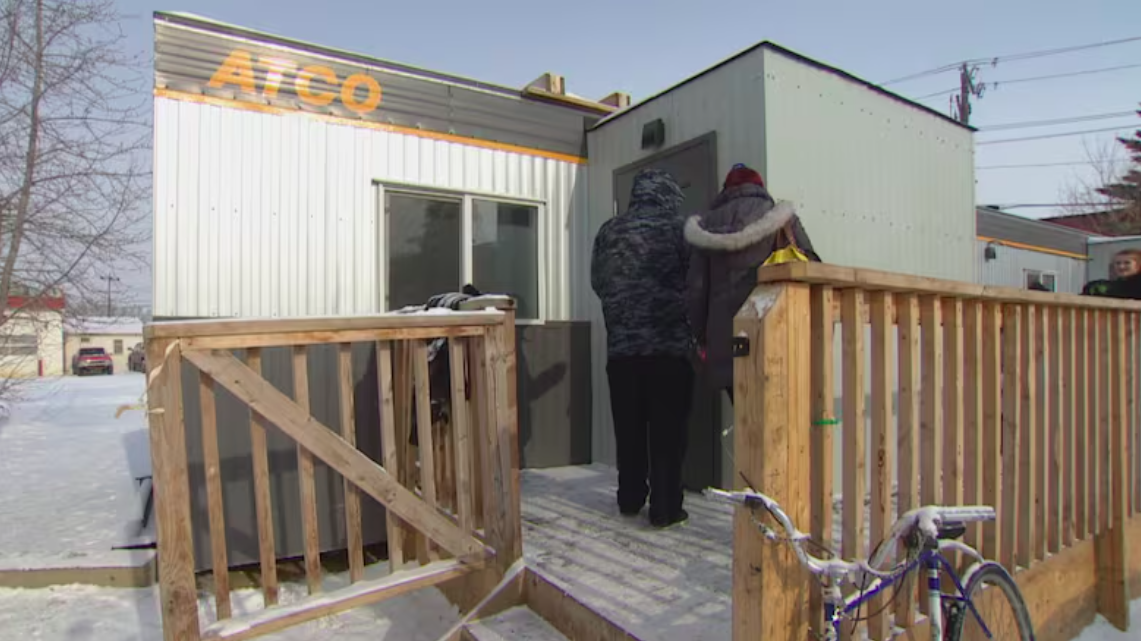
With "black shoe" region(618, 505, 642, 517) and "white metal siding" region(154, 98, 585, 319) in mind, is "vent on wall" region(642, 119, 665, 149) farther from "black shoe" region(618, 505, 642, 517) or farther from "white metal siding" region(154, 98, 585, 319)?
"black shoe" region(618, 505, 642, 517)

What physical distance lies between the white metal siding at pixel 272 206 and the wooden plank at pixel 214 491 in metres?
1.91

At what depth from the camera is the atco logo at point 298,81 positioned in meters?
4.02

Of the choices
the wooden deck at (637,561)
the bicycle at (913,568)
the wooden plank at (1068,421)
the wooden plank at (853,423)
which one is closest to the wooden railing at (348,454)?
the wooden deck at (637,561)

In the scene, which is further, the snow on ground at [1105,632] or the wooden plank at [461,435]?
the snow on ground at [1105,632]

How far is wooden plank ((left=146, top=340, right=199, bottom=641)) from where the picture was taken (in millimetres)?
2078

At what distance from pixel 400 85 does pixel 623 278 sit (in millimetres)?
2480

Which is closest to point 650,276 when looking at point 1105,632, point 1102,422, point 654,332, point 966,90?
point 654,332

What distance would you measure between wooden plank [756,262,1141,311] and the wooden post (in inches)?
1.6

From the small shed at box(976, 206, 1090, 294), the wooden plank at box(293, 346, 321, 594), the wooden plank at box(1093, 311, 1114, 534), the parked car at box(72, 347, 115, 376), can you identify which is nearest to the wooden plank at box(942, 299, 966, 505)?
the wooden plank at box(1093, 311, 1114, 534)

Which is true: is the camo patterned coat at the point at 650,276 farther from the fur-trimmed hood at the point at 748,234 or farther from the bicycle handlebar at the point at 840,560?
the bicycle handlebar at the point at 840,560

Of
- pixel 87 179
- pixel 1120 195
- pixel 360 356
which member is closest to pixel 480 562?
pixel 360 356

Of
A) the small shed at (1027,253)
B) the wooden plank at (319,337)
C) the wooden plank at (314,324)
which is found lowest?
the wooden plank at (319,337)

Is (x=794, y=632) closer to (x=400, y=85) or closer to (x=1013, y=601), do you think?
(x=1013, y=601)

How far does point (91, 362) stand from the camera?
34812 millimetres
